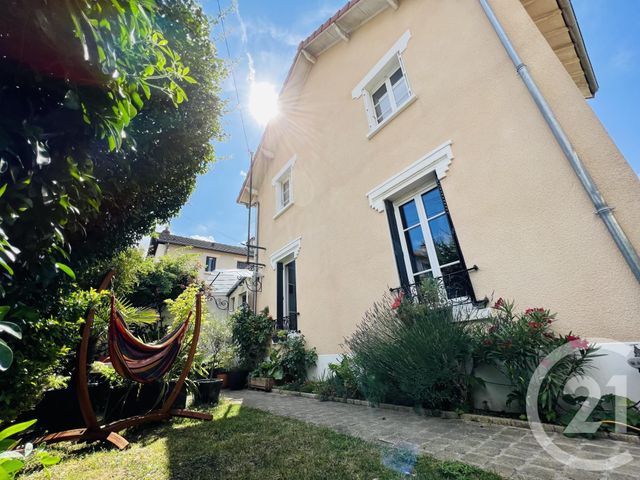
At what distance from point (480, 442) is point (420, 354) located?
0.88 meters

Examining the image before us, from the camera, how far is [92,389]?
4066mm

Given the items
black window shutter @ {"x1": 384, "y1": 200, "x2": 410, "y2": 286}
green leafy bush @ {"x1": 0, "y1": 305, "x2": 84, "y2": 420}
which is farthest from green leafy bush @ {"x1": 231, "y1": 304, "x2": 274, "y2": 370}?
green leafy bush @ {"x1": 0, "y1": 305, "x2": 84, "y2": 420}

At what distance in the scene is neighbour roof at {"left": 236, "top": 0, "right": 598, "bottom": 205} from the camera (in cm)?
470

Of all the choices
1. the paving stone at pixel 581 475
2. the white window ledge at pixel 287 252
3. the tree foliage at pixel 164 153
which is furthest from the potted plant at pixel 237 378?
the paving stone at pixel 581 475

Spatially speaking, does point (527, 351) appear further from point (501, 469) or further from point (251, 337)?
point (251, 337)

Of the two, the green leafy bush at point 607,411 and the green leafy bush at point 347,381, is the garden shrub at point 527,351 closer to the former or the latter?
the green leafy bush at point 607,411

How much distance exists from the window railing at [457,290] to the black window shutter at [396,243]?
19.3 inches

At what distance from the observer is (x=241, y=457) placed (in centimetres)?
229

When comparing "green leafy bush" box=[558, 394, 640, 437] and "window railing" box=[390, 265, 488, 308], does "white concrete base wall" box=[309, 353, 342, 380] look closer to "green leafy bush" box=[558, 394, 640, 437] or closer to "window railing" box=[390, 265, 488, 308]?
"window railing" box=[390, 265, 488, 308]

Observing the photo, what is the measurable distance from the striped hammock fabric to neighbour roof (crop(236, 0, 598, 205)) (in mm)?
7299

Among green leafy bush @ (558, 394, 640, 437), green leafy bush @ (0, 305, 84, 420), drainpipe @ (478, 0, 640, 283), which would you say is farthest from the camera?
drainpipe @ (478, 0, 640, 283)

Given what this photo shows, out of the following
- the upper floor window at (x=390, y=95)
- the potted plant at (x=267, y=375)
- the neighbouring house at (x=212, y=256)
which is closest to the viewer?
the upper floor window at (x=390, y=95)

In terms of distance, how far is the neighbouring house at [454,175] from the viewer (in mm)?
2812

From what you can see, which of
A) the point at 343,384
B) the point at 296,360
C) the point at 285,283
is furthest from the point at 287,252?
the point at 343,384
